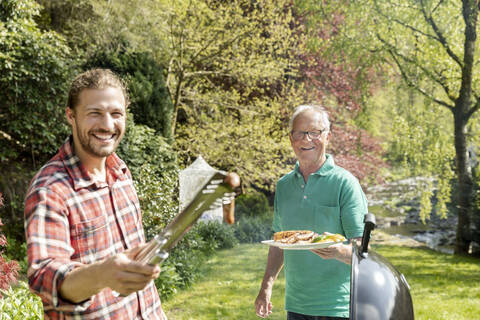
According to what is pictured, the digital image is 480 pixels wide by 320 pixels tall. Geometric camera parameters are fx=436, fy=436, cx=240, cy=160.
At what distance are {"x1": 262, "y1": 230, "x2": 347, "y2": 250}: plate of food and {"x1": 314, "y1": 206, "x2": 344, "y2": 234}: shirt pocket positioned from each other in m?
0.10

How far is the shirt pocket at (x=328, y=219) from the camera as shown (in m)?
2.43

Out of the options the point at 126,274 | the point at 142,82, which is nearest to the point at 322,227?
the point at 126,274

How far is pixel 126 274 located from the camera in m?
1.01

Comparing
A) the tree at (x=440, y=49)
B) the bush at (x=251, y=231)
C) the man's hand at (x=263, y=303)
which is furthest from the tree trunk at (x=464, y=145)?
the man's hand at (x=263, y=303)

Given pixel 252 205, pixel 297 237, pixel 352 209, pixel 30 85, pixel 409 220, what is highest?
pixel 30 85

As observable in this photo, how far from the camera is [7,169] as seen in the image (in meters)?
8.02

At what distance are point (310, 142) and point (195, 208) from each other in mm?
1738

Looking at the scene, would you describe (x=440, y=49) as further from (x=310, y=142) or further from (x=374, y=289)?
(x=374, y=289)

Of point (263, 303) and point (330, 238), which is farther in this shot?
point (263, 303)

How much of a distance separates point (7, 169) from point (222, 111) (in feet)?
17.4

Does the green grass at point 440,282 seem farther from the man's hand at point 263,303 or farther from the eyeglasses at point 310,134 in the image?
the eyeglasses at point 310,134

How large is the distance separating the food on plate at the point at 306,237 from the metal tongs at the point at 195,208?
126cm

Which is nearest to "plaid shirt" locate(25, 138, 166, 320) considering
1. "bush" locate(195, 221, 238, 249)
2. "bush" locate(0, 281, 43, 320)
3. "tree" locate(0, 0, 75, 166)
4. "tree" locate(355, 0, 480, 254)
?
"bush" locate(0, 281, 43, 320)

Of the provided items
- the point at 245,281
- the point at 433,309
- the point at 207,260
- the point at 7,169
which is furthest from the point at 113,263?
the point at 7,169
